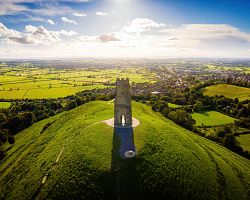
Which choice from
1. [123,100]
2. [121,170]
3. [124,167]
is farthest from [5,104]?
[121,170]

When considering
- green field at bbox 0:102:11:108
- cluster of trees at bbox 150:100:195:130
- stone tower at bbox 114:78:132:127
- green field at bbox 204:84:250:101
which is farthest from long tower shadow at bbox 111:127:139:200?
green field at bbox 204:84:250:101

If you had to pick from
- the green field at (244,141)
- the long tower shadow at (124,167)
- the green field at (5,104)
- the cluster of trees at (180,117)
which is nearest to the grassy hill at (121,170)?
the long tower shadow at (124,167)

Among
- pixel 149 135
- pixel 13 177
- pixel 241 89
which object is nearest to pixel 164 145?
pixel 149 135

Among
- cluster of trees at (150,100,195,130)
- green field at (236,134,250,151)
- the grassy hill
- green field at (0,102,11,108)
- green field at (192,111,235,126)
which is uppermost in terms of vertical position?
the grassy hill

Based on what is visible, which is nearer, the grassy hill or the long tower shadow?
the long tower shadow

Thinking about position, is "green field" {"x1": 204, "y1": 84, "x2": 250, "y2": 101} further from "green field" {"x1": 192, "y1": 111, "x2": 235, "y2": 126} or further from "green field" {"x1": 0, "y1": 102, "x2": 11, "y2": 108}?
"green field" {"x1": 0, "y1": 102, "x2": 11, "y2": 108}

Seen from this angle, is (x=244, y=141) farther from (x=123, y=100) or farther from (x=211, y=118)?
(x=123, y=100)

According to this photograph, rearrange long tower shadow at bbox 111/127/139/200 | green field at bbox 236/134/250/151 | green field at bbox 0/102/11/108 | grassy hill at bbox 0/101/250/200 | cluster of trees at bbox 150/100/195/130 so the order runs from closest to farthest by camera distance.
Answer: long tower shadow at bbox 111/127/139/200 < grassy hill at bbox 0/101/250/200 < green field at bbox 236/134/250/151 < cluster of trees at bbox 150/100/195/130 < green field at bbox 0/102/11/108
